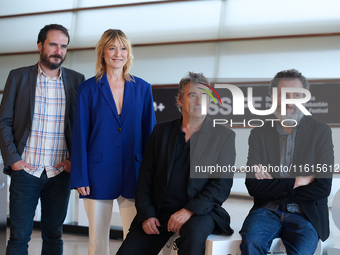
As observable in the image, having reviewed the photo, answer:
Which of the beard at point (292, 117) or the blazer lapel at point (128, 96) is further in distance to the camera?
the blazer lapel at point (128, 96)

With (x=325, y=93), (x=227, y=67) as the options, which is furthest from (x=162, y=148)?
(x=227, y=67)

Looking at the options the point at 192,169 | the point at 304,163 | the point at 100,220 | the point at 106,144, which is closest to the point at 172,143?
the point at 192,169

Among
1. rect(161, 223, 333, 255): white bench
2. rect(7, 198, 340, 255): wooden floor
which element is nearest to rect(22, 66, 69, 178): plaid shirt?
rect(161, 223, 333, 255): white bench

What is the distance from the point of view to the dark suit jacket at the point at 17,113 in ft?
8.46

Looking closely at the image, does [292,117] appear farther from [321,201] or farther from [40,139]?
[40,139]

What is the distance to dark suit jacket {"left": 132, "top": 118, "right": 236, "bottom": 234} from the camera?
7.30 ft

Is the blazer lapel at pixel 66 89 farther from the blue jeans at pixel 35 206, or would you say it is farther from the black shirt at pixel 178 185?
the black shirt at pixel 178 185

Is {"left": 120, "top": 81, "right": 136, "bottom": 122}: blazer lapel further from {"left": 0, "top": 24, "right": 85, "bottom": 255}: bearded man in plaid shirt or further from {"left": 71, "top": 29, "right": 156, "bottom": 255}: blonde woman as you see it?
{"left": 0, "top": 24, "right": 85, "bottom": 255}: bearded man in plaid shirt

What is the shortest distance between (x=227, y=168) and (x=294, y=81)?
0.65m

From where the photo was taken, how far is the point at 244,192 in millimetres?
3908

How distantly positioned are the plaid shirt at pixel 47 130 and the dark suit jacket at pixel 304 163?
4.15ft

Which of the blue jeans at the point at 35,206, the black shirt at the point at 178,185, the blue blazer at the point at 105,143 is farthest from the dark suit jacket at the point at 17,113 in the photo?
the black shirt at the point at 178,185

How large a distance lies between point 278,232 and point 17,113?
5.87ft

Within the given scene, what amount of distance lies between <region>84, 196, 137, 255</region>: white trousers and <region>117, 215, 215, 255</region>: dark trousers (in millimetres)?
179
